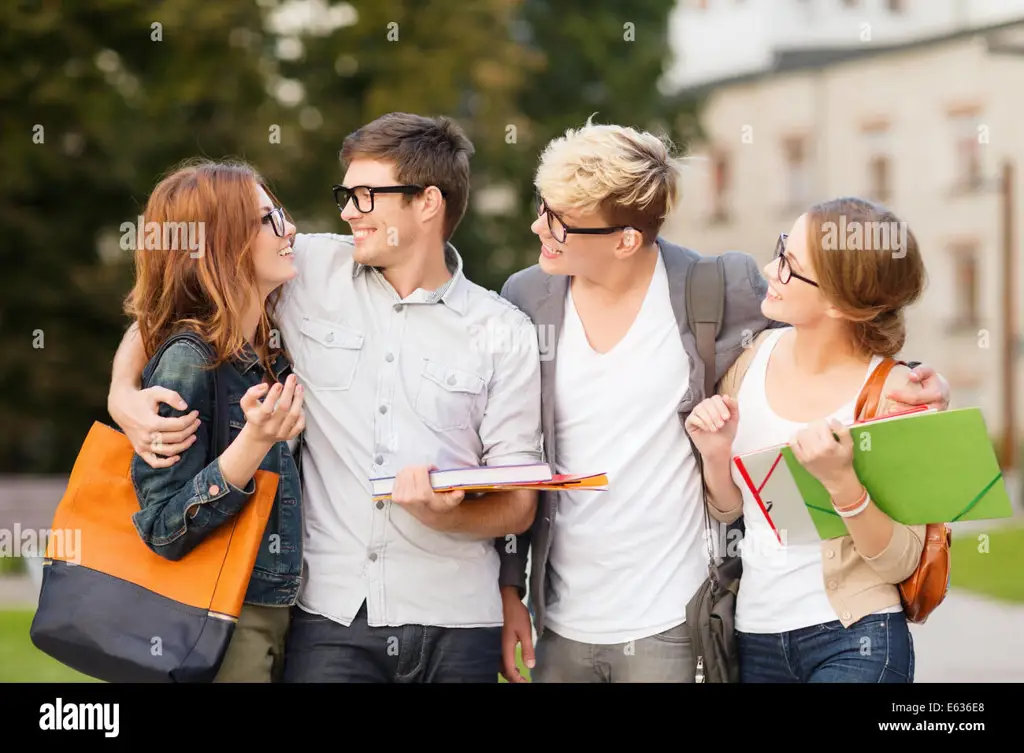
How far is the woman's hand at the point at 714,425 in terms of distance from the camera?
11.6 feet

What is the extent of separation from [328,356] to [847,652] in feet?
5.05

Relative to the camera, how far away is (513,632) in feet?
12.8

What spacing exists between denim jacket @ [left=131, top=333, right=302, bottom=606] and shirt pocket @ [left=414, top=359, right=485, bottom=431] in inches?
14.7

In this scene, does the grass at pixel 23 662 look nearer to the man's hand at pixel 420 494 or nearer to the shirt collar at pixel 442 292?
the shirt collar at pixel 442 292

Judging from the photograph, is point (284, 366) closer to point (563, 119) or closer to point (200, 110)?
point (200, 110)

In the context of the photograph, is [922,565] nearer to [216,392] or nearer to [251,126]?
[216,392]

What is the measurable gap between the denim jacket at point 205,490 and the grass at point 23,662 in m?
4.73

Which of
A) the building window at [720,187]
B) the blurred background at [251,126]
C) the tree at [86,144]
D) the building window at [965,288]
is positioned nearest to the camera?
the blurred background at [251,126]

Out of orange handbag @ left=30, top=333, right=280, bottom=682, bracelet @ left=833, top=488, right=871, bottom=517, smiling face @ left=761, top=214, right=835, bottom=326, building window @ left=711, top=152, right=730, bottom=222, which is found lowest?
orange handbag @ left=30, top=333, right=280, bottom=682

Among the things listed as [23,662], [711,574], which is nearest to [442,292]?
[711,574]

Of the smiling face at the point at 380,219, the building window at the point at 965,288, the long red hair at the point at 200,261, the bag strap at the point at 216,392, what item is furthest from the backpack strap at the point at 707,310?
the building window at the point at 965,288

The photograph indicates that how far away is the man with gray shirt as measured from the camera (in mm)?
3604

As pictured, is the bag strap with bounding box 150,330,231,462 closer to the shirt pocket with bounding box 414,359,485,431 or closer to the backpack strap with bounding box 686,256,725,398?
the shirt pocket with bounding box 414,359,485,431

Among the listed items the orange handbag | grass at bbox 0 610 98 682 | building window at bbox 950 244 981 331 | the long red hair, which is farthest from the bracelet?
building window at bbox 950 244 981 331
